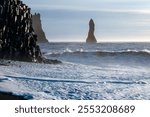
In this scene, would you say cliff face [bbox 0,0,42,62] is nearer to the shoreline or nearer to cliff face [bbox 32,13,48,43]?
the shoreline

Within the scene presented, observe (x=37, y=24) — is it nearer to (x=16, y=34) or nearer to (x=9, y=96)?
(x=16, y=34)

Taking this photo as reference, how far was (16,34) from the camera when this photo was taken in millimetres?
26516

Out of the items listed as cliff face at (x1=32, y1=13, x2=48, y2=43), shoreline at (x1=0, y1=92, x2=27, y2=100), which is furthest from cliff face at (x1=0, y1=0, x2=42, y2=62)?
cliff face at (x1=32, y1=13, x2=48, y2=43)

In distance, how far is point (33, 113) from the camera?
991cm

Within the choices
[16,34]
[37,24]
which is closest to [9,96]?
[16,34]

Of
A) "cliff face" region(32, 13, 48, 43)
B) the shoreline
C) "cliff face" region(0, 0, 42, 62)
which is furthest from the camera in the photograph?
"cliff face" region(32, 13, 48, 43)

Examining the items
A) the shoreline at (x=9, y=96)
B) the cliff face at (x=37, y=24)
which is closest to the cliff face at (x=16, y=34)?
the shoreline at (x=9, y=96)

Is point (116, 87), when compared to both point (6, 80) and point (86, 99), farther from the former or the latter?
point (6, 80)

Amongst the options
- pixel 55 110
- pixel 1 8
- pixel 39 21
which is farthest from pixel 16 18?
pixel 39 21

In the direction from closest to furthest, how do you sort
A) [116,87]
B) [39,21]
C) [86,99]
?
[86,99], [116,87], [39,21]

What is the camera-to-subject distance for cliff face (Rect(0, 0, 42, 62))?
2534cm

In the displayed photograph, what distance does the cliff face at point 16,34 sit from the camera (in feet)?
83.1

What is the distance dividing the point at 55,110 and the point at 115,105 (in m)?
2.22

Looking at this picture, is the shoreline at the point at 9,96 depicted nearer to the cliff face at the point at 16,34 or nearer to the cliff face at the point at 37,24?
the cliff face at the point at 16,34
